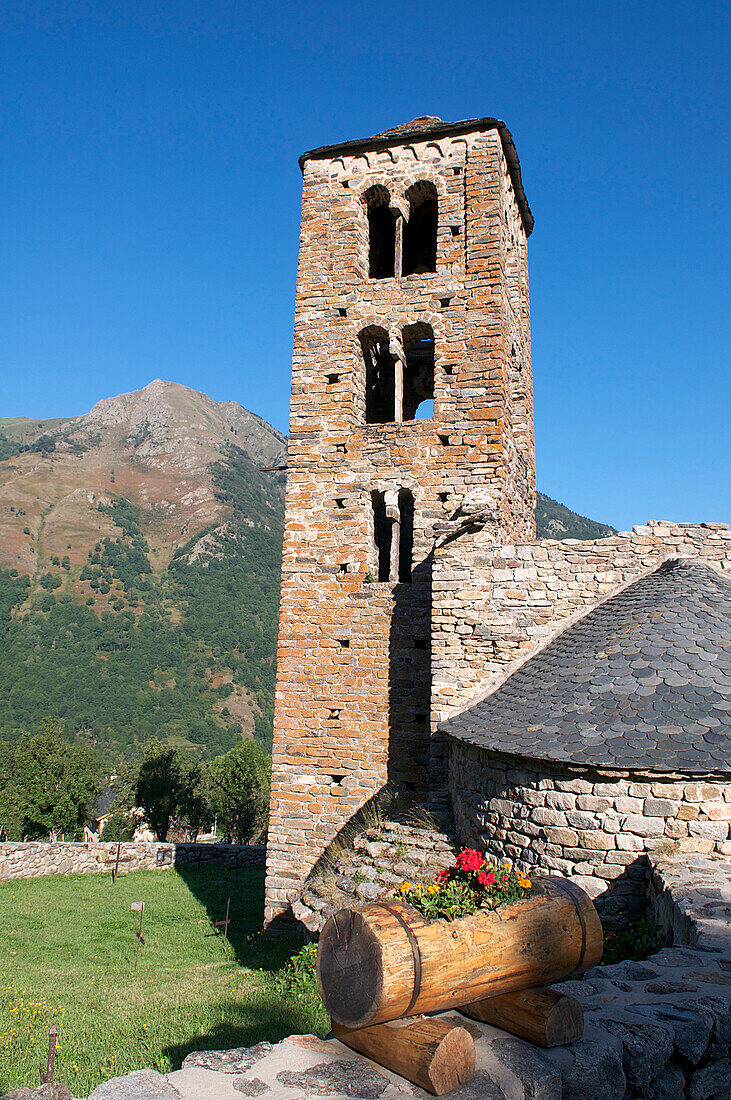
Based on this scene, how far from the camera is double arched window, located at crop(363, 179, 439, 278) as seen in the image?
1287cm

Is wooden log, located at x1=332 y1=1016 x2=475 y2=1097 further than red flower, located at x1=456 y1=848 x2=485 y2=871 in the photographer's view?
No

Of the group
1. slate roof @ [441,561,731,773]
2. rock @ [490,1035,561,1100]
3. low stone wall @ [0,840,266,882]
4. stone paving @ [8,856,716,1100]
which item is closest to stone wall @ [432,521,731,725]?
slate roof @ [441,561,731,773]

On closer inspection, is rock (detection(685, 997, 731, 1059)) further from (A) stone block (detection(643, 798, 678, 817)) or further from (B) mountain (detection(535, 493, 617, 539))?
(B) mountain (detection(535, 493, 617, 539))

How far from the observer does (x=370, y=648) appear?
36.1 ft

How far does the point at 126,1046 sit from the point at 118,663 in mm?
88047

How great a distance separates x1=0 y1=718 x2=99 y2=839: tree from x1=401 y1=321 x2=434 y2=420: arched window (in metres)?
21.4

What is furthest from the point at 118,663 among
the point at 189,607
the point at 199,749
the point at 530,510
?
the point at 530,510

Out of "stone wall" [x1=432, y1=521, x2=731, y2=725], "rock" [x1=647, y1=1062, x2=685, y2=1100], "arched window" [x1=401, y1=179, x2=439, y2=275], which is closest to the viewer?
"rock" [x1=647, y1=1062, x2=685, y2=1100]

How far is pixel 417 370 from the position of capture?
14031 mm

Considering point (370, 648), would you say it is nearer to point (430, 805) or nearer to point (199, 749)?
point (430, 805)

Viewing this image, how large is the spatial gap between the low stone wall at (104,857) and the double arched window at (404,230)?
17201 millimetres

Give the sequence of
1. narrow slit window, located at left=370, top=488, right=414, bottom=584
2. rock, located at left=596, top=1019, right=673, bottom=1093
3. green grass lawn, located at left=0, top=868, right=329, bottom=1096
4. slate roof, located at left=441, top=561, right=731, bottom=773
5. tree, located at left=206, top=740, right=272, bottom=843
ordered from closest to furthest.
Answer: rock, located at left=596, top=1019, right=673, bottom=1093 < green grass lawn, located at left=0, top=868, right=329, bottom=1096 < slate roof, located at left=441, top=561, right=731, bottom=773 < narrow slit window, located at left=370, top=488, right=414, bottom=584 < tree, located at left=206, top=740, right=272, bottom=843

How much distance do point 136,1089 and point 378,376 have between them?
12615 mm

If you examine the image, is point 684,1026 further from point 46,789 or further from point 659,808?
point 46,789
